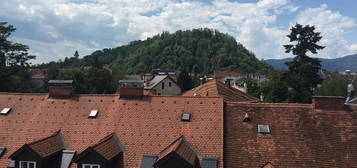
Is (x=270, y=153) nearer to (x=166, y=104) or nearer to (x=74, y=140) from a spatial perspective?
(x=166, y=104)

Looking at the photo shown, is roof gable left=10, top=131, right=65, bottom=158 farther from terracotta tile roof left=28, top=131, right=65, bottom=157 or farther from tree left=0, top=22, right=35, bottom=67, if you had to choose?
tree left=0, top=22, right=35, bottom=67

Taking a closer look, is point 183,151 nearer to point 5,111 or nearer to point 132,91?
point 132,91


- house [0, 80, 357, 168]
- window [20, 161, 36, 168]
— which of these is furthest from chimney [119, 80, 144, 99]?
window [20, 161, 36, 168]

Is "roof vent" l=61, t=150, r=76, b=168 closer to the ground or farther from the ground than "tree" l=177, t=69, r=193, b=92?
closer to the ground

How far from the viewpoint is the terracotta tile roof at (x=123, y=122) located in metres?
17.3

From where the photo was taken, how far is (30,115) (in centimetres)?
2009

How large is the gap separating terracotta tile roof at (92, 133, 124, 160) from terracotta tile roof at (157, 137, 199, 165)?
2405mm

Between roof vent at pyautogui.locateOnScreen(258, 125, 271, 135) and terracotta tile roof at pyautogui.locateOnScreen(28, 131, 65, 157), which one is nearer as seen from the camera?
terracotta tile roof at pyautogui.locateOnScreen(28, 131, 65, 157)

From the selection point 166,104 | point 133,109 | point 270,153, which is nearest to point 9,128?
point 133,109

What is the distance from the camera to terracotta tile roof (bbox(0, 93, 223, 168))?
1728 centimetres

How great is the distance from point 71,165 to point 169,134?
557 cm

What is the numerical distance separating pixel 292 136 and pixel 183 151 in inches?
245

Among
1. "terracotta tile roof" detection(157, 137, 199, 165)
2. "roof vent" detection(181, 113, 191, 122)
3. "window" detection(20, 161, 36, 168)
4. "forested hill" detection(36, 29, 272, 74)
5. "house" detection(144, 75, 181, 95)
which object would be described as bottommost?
"window" detection(20, 161, 36, 168)

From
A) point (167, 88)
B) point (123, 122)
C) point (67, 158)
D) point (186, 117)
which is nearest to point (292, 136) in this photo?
point (186, 117)
